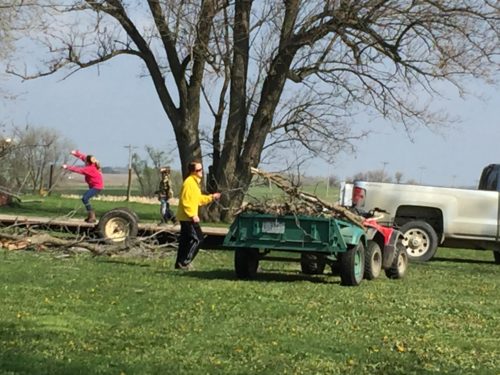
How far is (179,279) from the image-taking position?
12156mm

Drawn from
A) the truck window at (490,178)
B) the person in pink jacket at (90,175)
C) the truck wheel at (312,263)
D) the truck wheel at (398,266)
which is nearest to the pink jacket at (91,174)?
the person in pink jacket at (90,175)

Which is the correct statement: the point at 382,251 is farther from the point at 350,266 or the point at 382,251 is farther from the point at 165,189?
the point at 165,189

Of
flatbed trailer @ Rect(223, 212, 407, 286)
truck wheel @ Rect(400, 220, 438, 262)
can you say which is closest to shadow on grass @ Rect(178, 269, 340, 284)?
flatbed trailer @ Rect(223, 212, 407, 286)

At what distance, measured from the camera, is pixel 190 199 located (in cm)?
1340

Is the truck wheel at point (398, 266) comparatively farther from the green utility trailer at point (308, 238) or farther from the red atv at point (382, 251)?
the green utility trailer at point (308, 238)

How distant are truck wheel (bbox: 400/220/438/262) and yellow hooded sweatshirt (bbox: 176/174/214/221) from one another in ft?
21.3

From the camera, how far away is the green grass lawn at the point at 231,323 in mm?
6840

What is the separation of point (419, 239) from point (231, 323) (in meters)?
10.6

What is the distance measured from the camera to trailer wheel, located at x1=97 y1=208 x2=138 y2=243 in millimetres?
17297

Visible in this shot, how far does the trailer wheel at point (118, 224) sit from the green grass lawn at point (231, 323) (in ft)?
11.2

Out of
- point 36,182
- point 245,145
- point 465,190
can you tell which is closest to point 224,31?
point 245,145

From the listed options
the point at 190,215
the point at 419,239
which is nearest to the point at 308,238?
the point at 190,215

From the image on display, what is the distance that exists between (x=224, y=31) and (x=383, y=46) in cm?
480

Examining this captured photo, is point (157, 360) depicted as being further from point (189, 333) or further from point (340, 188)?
point (340, 188)
